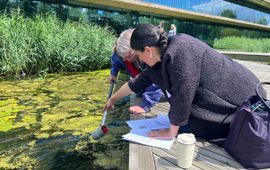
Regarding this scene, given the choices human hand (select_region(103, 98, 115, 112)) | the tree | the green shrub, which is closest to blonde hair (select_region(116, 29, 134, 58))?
human hand (select_region(103, 98, 115, 112))

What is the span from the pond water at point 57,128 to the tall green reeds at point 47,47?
0.82m

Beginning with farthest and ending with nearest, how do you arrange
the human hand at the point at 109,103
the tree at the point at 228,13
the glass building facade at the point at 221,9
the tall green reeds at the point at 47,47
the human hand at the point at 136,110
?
1. the tree at the point at 228,13
2. the glass building facade at the point at 221,9
3. the tall green reeds at the point at 47,47
4. the human hand at the point at 136,110
5. the human hand at the point at 109,103

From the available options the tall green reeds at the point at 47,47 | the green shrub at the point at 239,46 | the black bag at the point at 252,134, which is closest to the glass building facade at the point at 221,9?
the green shrub at the point at 239,46

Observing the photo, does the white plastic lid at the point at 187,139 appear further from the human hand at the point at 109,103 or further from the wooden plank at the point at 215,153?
the human hand at the point at 109,103

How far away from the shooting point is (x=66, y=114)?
3.94 m

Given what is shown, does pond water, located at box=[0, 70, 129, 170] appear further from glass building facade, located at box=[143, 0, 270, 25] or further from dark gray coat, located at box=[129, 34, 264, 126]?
glass building facade, located at box=[143, 0, 270, 25]

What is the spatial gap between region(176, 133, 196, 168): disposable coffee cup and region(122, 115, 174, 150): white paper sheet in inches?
6.4

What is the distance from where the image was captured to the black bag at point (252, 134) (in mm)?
1619

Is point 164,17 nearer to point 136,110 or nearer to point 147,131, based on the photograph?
point 136,110

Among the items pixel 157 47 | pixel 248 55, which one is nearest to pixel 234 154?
pixel 157 47

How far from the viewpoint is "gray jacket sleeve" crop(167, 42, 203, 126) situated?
67.9 inches

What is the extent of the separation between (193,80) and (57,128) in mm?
2184

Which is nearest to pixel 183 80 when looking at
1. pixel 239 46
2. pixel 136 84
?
pixel 136 84

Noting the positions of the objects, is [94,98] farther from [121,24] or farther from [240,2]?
[240,2]
